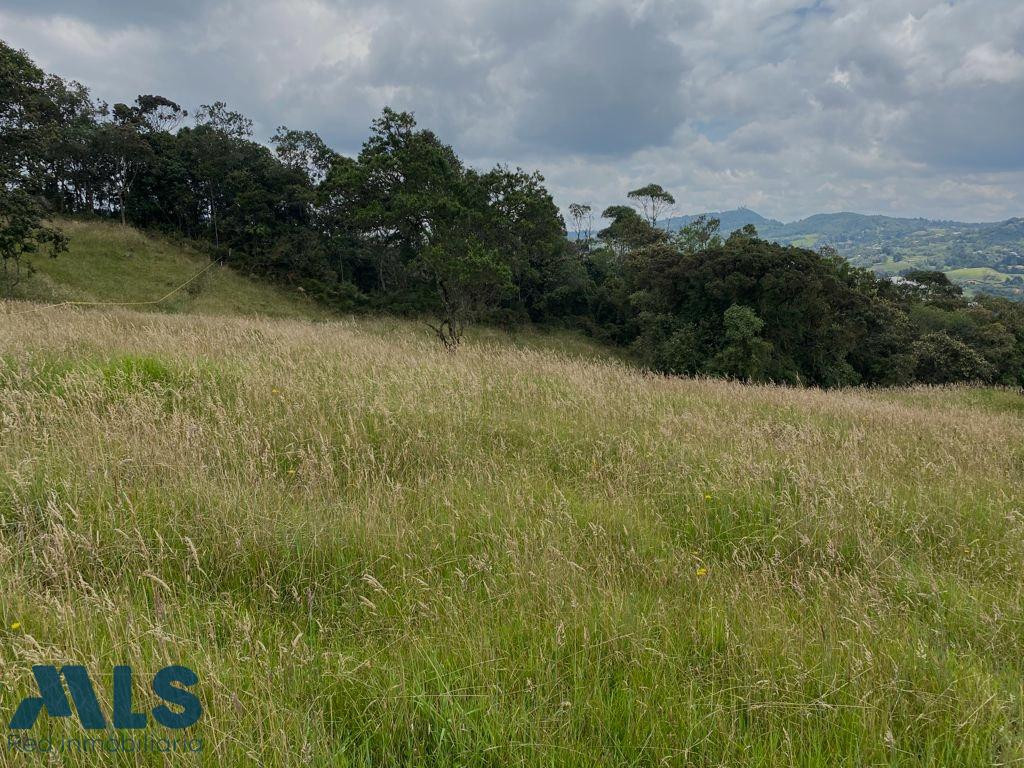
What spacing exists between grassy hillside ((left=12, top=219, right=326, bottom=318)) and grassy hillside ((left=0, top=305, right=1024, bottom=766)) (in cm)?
2605

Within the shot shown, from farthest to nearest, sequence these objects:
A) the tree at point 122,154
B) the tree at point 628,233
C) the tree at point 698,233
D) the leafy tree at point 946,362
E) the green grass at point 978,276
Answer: the green grass at point 978,276 → the tree at point 628,233 → the tree at point 698,233 → the tree at point 122,154 → the leafy tree at point 946,362

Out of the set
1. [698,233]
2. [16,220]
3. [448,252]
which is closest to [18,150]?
[16,220]

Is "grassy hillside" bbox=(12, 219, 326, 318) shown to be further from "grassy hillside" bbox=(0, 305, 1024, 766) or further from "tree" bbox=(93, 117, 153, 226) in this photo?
"grassy hillside" bbox=(0, 305, 1024, 766)

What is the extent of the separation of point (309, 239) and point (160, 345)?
121 feet

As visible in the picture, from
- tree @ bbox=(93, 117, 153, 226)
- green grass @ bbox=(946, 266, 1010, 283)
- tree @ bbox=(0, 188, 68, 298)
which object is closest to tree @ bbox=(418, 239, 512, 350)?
tree @ bbox=(0, 188, 68, 298)

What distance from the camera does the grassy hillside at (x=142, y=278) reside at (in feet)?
85.8

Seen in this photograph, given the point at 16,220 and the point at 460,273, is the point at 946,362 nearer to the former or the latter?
the point at 460,273

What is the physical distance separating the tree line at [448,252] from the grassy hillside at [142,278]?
1452 millimetres

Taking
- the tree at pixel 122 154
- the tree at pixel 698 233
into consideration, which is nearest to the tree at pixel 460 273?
the tree at pixel 122 154

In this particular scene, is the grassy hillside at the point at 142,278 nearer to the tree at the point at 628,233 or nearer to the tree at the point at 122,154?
the tree at the point at 122,154

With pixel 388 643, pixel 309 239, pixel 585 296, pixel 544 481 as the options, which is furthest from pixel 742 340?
pixel 309 239

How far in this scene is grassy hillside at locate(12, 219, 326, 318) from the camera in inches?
1029

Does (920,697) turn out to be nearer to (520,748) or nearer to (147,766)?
(520,748)

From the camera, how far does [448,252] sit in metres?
19.7
